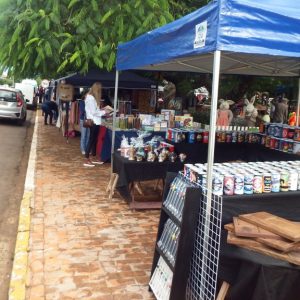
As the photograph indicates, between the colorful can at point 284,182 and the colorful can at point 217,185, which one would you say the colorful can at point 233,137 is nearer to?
the colorful can at point 284,182

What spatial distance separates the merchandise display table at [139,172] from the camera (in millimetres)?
6543

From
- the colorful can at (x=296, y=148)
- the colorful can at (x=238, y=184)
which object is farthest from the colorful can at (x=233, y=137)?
the colorful can at (x=238, y=184)

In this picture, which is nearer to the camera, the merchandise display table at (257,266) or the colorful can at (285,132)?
the merchandise display table at (257,266)

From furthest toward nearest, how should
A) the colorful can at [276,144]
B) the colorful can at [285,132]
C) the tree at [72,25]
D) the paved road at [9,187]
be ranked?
the tree at [72,25] < the colorful can at [276,144] < the colorful can at [285,132] < the paved road at [9,187]

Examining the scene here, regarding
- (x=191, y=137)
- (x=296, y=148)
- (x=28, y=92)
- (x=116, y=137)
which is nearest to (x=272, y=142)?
(x=296, y=148)

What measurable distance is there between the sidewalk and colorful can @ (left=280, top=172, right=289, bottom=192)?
159 cm

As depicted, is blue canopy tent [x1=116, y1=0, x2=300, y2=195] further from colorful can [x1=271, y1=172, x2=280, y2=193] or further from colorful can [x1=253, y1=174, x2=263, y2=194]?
colorful can [x1=271, y1=172, x2=280, y2=193]

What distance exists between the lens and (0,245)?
5.54 metres

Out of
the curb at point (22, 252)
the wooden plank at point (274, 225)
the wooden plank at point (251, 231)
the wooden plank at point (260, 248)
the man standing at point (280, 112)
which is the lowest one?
the curb at point (22, 252)

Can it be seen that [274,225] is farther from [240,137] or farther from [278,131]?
[240,137]

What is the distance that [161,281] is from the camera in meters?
3.79

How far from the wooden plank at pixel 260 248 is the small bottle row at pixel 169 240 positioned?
0.51 meters

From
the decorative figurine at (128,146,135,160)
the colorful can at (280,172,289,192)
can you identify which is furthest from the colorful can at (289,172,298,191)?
the decorative figurine at (128,146,135,160)

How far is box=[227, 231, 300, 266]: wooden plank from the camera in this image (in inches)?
117
